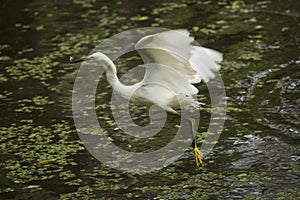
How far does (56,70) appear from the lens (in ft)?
23.1

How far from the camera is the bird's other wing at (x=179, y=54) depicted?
4469 mm

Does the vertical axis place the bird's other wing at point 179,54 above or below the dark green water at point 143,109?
above

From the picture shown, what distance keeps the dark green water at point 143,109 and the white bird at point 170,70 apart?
407 mm

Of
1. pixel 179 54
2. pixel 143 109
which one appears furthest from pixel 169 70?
pixel 143 109

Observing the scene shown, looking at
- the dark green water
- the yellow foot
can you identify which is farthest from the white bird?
the dark green water

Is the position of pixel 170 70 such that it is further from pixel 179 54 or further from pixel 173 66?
pixel 179 54

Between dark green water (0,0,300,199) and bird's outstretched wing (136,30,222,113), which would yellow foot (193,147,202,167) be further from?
bird's outstretched wing (136,30,222,113)

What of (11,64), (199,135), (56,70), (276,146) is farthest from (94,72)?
(276,146)

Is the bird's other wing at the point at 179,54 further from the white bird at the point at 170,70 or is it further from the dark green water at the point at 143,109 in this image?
the dark green water at the point at 143,109

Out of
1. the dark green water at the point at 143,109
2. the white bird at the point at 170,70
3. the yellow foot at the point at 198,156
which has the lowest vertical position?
the dark green water at the point at 143,109

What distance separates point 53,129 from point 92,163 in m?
0.76

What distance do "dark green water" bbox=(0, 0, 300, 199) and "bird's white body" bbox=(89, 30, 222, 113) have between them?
423 millimetres

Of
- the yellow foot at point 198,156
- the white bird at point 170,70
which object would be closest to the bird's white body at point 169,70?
the white bird at point 170,70

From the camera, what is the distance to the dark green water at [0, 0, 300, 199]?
4559 millimetres
